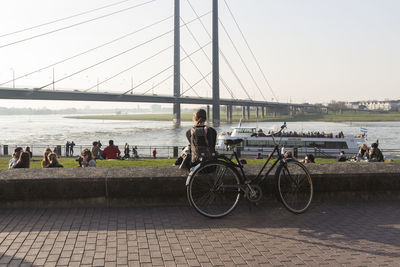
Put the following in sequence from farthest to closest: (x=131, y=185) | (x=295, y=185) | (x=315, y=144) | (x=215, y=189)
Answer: (x=315, y=144) → (x=131, y=185) → (x=295, y=185) → (x=215, y=189)

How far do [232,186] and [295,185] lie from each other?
86 centimetres

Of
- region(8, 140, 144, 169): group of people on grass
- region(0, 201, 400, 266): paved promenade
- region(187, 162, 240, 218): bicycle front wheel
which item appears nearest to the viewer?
region(0, 201, 400, 266): paved promenade

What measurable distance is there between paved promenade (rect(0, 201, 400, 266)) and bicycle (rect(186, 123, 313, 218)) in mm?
160

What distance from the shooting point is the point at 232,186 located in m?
4.91

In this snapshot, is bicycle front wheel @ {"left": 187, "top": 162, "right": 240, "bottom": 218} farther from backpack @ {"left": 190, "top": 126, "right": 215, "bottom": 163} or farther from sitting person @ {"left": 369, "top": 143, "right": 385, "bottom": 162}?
sitting person @ {"left": 369, "top": 143, "right": 385, "bottom": 162}

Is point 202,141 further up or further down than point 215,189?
further up

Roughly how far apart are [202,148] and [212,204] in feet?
2.19

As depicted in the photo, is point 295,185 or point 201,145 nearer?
point 201,145

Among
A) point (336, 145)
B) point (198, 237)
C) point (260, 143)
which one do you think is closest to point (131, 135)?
point (260, 143)

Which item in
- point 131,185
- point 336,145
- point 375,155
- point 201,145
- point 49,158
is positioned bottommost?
point 336,145

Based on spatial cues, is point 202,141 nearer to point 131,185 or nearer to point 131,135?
point 131,185

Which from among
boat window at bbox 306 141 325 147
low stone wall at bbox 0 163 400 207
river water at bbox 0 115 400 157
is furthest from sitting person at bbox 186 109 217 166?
river water at bbox 0 115 400 157

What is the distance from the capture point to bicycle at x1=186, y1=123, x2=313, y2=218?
4746 millimetres

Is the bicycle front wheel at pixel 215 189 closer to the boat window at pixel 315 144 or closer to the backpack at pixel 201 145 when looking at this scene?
the backpack at pixel 201 145
